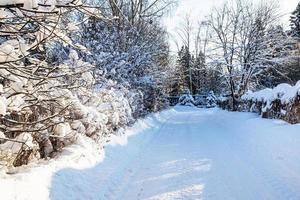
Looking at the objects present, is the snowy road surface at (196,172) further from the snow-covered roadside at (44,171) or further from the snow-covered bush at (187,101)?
the snow-covered bush at (187,101)

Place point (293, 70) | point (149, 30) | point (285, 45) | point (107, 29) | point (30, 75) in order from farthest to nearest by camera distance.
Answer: point (293, 70), point (285, 45), point (149, 30), point (107, 29), point (30, 75)

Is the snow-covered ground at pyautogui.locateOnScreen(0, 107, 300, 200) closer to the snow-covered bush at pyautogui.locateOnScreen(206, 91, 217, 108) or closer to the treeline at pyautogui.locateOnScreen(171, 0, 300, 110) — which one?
the treeline at pyautogui.locateOnScreen(171, 0, 300, 110)

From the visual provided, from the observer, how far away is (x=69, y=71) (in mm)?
5129

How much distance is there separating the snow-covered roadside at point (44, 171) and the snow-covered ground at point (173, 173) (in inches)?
0.5

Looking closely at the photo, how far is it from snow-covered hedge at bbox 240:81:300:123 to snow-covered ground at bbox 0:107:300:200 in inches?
38.2

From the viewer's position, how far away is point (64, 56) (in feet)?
50.6

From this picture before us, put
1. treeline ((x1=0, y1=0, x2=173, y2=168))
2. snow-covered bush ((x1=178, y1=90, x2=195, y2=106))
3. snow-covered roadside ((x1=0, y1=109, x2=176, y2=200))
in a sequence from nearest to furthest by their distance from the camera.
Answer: treeline ((x1=0, y1=0, x2=173, y2=168)), snow-covered roadside ((x1=0, y1=109, x2=176, y2=200)), snow-covered bush ((x1=178, y1=90, x2=195, y2=106))

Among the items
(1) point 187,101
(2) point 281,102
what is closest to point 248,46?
(2) point 281,102

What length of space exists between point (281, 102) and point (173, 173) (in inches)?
291

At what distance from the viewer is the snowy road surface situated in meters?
6.89

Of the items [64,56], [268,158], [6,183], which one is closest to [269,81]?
[64,56]

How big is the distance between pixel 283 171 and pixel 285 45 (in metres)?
22.8

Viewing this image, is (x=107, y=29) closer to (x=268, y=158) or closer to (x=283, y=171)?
(x=268, y=158)

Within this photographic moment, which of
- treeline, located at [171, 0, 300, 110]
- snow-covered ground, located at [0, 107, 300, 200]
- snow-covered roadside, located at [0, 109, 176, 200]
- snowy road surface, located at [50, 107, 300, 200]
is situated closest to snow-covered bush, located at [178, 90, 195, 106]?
treeline, located at [171, 0, 300, 110]
